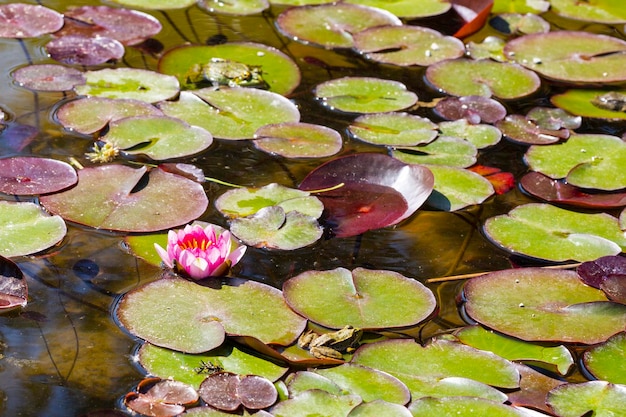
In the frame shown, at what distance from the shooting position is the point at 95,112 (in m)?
3.36

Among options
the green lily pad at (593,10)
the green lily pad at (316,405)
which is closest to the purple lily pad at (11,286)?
the green lily pad at (316,405)

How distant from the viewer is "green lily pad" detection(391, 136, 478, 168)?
10.7ft

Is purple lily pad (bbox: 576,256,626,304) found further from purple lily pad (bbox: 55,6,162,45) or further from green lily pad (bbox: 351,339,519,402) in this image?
purple lily pad (bbox: 55,6,162,45)

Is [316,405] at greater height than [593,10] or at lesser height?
lesser

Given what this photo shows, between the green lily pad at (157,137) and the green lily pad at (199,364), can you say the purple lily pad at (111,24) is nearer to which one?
the green lily pad at (157,137)

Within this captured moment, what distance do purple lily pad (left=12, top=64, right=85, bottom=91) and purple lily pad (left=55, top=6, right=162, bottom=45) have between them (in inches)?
17.4

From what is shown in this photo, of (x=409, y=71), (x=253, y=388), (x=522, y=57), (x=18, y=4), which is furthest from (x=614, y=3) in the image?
(x=253, y=388)

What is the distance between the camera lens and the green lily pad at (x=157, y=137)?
315 cm

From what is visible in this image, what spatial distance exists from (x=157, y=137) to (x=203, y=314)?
1111mm

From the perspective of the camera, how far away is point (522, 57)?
13.7 feet

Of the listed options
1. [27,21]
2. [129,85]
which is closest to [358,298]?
[129,85]

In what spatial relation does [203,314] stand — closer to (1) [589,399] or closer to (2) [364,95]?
(1) [589,399]

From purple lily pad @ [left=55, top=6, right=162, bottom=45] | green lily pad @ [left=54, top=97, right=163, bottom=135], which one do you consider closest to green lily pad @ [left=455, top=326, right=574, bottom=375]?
green lily pad @ [left=54, top=97, right=163, bottom=135]

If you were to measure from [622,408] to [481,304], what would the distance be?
525 millimetres
